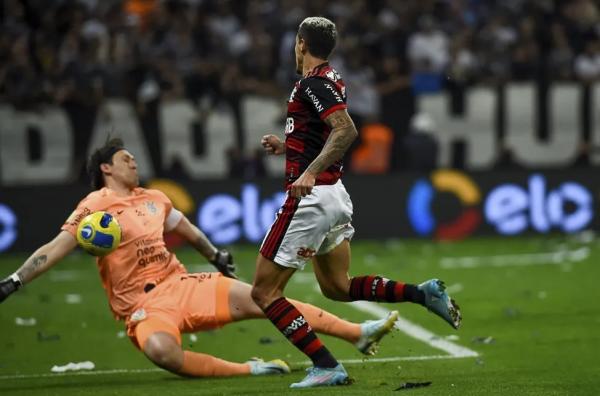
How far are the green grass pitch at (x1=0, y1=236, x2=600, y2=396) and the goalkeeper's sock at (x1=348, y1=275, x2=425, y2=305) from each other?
1.82 feet

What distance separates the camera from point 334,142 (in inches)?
295

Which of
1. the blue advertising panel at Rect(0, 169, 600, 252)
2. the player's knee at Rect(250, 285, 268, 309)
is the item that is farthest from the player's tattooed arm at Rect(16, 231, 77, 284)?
the blue advertising panel at Rect(0, 169, 600, 252)

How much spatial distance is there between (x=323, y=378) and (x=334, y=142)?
151 cm

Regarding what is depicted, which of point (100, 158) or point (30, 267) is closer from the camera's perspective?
point (30, 267)

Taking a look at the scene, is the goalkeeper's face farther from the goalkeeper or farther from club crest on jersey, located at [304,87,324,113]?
club crest on jersey, located at [304,87,324,113]

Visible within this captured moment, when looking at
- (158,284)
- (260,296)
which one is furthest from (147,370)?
(260,296)

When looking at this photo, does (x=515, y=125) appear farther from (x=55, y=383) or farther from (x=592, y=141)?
(x=55, y=383)

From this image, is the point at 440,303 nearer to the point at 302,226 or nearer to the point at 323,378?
the point at 323,378

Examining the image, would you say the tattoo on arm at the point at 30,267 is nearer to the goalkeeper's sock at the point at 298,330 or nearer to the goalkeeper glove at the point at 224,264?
the goalkeeper glove at the point at 224,264

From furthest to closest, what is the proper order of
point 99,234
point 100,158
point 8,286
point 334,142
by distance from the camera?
point 100,158
point 99,234
point 8,286
point 334,142

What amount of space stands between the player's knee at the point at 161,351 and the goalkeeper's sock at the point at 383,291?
1.27 meters

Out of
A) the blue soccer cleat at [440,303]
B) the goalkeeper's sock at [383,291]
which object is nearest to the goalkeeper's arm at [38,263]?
the goalkeeper's sock at [383,291]

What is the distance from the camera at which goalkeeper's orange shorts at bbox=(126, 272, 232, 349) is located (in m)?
8.44

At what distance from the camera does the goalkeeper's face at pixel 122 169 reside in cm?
903
